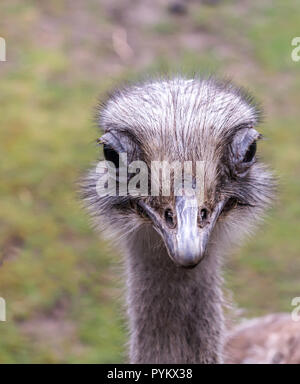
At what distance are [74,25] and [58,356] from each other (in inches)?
138

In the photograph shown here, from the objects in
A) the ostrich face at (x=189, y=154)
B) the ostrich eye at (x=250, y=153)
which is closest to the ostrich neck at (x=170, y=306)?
the ostrich face at (x=189, y=154)

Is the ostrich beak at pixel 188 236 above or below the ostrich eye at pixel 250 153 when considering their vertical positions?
below

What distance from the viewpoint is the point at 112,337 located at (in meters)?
3.61

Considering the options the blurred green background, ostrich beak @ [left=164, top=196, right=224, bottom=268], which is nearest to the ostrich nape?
ostrich beak @ [left=164, top=196, right=224, bottom=268]

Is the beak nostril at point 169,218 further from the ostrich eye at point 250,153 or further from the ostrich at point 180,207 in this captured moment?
the ostrich eye at point 250,153

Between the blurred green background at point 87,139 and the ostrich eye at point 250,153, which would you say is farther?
the blurred green background at point 87,139

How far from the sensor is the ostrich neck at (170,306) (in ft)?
6.80

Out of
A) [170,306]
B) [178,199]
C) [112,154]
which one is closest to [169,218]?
[178,199]

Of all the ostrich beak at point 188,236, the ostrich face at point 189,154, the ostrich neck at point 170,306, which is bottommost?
the ostrich neck at point 170,306

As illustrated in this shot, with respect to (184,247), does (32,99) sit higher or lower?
higher

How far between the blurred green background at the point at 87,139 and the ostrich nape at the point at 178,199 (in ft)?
1.14
